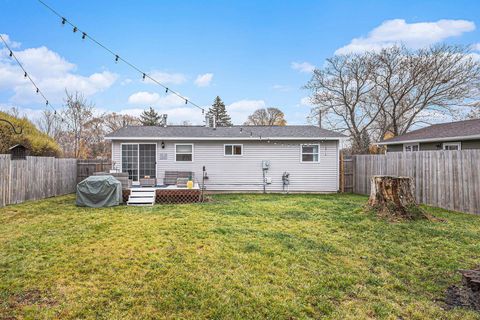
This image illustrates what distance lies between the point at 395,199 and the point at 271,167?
6.14 metres

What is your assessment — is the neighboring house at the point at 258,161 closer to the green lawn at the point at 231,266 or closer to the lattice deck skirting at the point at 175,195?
the lattice deck skirting at the point at 175,195

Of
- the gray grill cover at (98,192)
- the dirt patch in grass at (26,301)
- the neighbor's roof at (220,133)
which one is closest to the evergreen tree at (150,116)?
the neighbor's roof at (220,133)

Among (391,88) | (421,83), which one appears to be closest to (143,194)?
(391,88)

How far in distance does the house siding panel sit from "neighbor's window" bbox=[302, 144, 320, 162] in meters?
0.18

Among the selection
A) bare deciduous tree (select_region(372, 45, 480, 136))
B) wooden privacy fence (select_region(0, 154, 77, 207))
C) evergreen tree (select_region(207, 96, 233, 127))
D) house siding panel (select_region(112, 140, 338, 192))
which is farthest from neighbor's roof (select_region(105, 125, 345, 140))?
evergreen tree (select_region(207, 96, 233, 127))

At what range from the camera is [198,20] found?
39.1ft

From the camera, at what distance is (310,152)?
485 inches

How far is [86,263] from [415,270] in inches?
170

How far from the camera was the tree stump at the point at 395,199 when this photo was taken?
6410mm

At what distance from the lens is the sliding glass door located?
11.9 m

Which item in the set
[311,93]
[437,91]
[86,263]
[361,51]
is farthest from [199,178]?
[437,91]

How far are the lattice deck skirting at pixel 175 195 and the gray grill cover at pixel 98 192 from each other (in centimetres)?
67

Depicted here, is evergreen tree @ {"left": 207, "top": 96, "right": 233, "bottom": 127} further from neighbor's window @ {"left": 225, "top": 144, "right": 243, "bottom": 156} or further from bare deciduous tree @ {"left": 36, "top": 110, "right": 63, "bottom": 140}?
neighbor's window @ {"left": 225, "top": 144, "right": 243, "bottom": 156}

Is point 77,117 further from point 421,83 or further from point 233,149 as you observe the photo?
point 421,83
